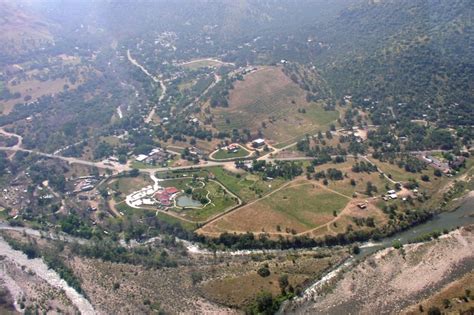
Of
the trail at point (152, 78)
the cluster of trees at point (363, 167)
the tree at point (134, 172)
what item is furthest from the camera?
the trail at point (152, 78)

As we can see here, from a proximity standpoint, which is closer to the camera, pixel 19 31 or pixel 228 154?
pixel 228 154

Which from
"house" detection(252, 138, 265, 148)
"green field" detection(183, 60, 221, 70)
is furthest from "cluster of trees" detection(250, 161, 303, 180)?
"green field" detection(183, 60, 221, 70)

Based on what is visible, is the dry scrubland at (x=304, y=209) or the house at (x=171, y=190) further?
the house at (x=171, y=190)

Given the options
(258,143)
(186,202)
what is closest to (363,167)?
(258,143)

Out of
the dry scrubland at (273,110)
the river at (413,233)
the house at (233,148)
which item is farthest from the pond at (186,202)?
the dry scrubland at (273,110)

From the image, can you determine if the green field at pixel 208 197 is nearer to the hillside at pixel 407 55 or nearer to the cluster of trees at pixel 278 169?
Result: the cluster of trees at pixel 278 169

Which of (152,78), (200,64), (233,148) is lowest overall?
(233,148)

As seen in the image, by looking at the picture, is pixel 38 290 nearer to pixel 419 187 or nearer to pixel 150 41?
pixel 419 187

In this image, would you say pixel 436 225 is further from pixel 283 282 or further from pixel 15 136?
pixel 15 136
